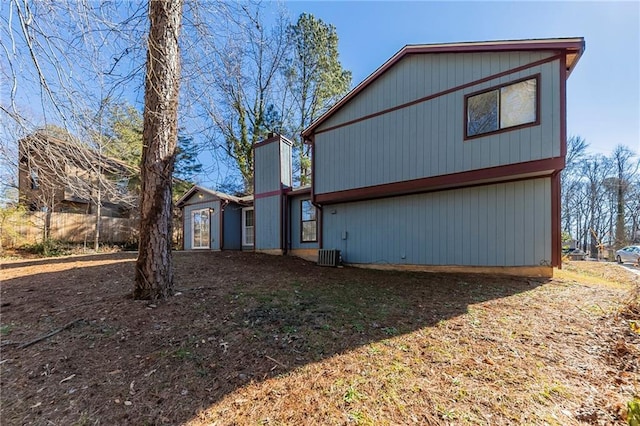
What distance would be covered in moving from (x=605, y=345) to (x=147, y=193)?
6.47m

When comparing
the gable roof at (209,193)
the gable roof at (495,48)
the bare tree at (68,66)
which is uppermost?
the gable roof at (495,48)

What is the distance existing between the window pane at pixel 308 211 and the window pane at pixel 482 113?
5.97 m

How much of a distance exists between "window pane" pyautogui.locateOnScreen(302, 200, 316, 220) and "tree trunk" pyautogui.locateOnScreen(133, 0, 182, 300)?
6891mm

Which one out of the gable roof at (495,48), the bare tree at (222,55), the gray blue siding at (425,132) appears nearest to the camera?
the bare tree at (222,55)

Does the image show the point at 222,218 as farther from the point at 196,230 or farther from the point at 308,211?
the point at 308,211

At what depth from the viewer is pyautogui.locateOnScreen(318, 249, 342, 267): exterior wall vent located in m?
9.56

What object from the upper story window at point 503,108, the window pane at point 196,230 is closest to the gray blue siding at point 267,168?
the window pane at point 196,230

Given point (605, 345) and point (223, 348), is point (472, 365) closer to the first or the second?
point (605, 345)

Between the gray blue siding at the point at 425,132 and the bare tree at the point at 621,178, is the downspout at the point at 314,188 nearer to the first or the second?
the gray blue siding at the point at 425,132

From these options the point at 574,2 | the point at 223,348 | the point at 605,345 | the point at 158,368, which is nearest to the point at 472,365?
the point at 605,345

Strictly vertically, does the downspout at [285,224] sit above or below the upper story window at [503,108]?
below

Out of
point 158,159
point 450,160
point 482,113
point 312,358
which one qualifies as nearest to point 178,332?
point 312,358

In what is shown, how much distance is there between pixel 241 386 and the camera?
100 inches

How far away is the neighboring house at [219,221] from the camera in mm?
13398
